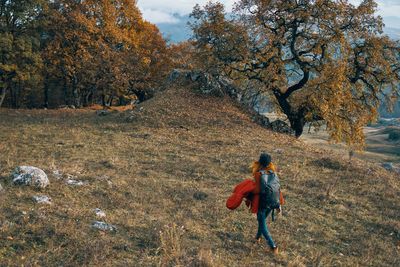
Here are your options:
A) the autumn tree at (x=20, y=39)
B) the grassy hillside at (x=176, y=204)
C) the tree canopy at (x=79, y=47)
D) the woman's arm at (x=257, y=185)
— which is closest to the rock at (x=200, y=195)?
the grassy hillside at (x=176, y=204)

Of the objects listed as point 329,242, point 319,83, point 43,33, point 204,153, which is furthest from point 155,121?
point 43,33

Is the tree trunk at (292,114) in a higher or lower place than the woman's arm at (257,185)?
higher

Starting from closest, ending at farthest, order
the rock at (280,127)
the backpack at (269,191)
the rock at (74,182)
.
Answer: the backpack at (269,191) → the rock at (74,182) → the rock at (280,127)

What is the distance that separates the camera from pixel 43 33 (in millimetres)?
47250

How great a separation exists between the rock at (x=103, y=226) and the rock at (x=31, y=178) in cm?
324

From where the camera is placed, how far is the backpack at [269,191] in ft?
31.6

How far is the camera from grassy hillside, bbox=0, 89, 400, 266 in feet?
30.2

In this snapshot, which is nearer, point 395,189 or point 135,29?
point 395,189

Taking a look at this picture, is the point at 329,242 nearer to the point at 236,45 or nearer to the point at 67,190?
the point at 67,190

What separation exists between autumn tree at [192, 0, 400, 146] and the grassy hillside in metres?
7.74

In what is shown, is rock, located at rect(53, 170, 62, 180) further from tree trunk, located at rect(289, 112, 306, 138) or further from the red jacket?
tree trunk, located at rect(289, 112, 306, 138)

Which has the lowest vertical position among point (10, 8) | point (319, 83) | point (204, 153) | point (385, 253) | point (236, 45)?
point (385, 253)

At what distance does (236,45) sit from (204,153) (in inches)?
569

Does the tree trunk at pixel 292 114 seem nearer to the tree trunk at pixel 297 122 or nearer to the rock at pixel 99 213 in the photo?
the tree trunk at pixel 297 122
